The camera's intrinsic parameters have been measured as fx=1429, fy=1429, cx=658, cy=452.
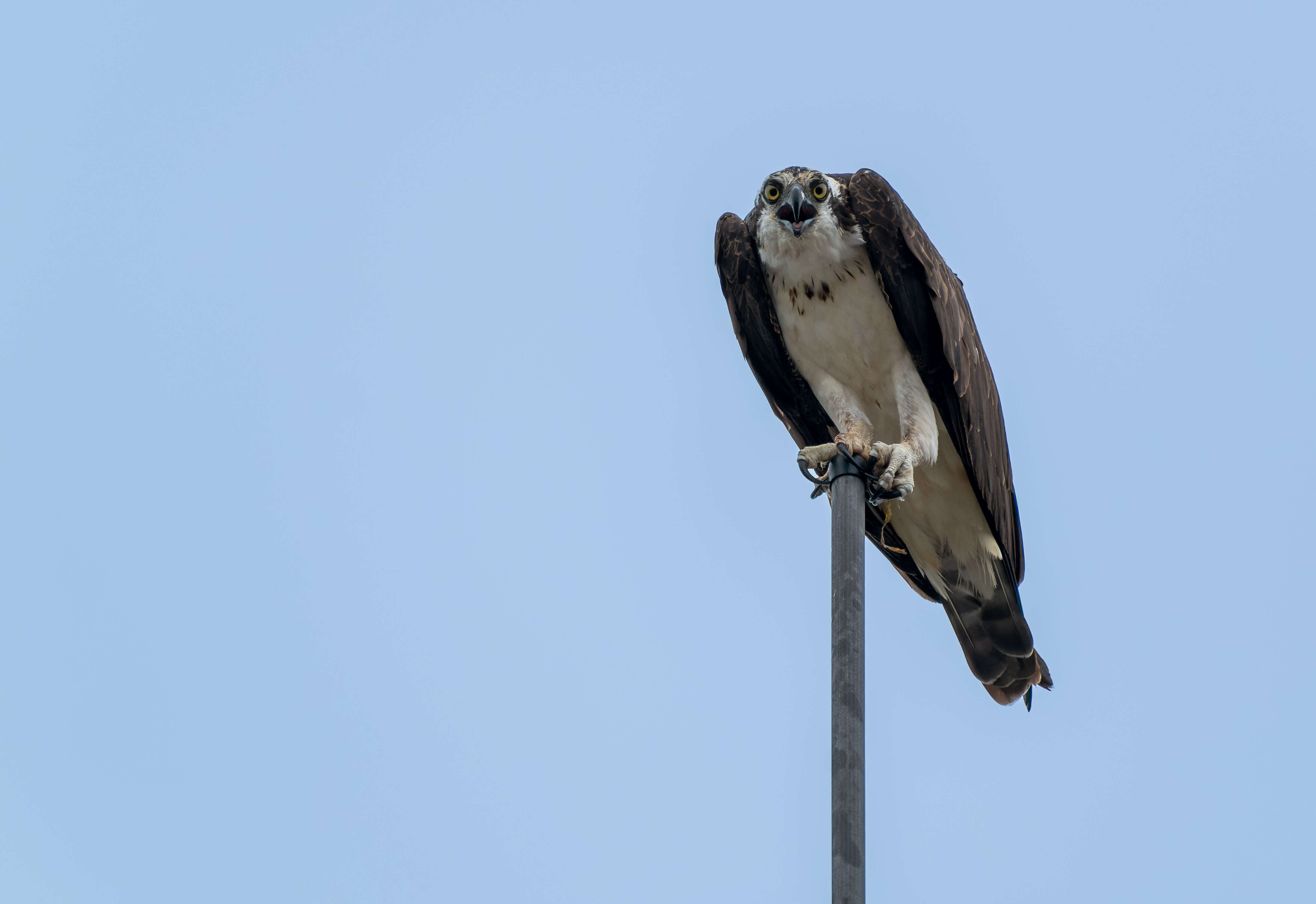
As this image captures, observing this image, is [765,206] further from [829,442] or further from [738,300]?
[829,442]

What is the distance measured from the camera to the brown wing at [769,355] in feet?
25.3

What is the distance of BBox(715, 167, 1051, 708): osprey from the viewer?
7.34 metres

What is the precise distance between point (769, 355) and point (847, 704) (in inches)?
160

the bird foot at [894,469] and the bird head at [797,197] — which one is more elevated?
the bird head at [797,197]

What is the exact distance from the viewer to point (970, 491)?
7684 millimetres

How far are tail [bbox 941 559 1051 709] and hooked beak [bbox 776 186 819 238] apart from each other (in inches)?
82.7

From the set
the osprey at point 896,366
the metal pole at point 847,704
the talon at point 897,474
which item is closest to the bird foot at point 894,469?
the talon at point 897,474

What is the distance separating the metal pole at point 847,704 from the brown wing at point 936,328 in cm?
286

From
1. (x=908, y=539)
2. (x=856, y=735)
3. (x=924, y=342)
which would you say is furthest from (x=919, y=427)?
(x=856, y=735)

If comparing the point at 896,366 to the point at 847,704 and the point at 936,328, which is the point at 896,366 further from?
the point at 847,704

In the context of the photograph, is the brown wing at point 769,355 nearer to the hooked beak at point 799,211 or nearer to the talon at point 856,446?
the hooked beak at point 799,211

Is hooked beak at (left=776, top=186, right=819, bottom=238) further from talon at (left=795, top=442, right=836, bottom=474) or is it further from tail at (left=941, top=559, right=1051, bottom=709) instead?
tail at (left=941, top=559, right=1051, bottom=709)

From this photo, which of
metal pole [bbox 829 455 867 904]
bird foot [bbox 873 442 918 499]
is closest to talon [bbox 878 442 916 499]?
bird foot [bbox 873 442 918 499]

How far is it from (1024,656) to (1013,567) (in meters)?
0.53
